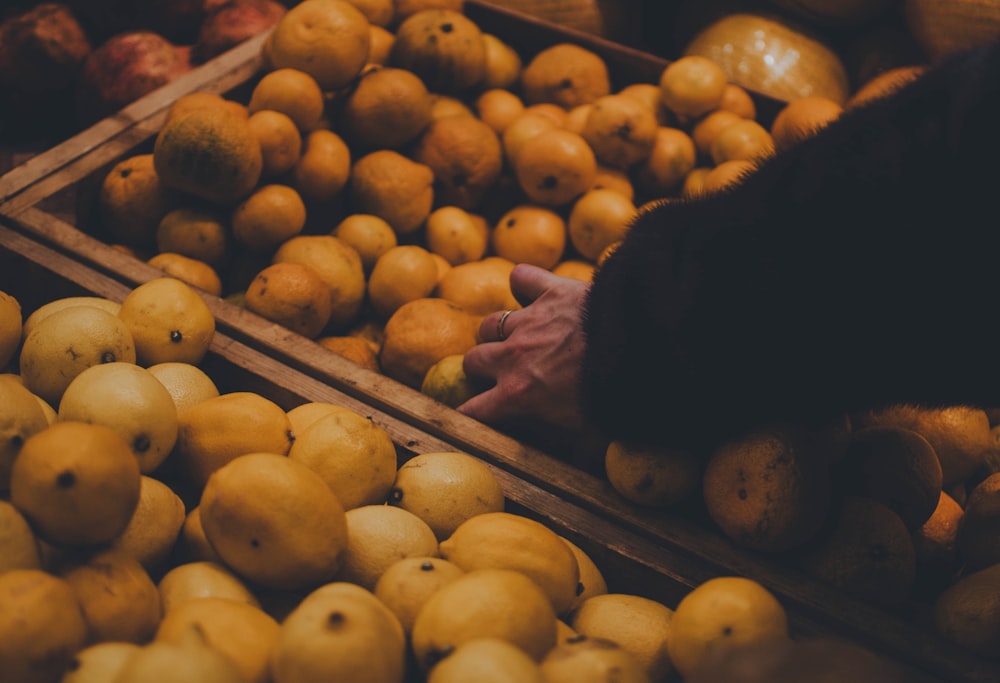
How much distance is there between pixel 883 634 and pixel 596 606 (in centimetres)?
51

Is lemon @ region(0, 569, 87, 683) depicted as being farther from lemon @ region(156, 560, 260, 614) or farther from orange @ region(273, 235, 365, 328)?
orange @ region(273, 235, 365, 328)

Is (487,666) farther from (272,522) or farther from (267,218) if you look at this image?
(267,218)

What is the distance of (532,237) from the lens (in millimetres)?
2627

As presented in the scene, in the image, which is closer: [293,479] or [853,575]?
[293,479]

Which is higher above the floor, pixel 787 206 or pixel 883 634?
pixel 787 206

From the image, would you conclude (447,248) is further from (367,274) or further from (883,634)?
(883,634)

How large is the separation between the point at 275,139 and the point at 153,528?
1.43 m

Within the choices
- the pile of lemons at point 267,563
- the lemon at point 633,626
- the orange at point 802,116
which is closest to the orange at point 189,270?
the pile of lemons at point 267,563

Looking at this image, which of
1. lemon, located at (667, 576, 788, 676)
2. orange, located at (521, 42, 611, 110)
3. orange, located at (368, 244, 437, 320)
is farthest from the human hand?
orange, located at (521, 42, 611, 110)

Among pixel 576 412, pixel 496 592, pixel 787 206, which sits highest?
pixel 787 206

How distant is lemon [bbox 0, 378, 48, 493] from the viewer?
49.0 inches

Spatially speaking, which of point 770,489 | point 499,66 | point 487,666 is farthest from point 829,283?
point 499,66

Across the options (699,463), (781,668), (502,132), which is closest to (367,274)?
(502,132)

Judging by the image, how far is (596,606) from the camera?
Result: 54.7 inches
